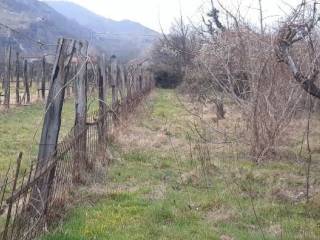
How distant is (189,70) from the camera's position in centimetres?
2428

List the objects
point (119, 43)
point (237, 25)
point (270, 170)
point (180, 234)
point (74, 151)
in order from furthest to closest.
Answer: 1. point (119, 43)
2. point (237, 25)
3. point (270, 170)
4. point (74, 151)
5. point (180, 234)

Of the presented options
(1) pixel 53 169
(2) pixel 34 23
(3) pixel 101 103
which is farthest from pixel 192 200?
(2) pixel 34 23

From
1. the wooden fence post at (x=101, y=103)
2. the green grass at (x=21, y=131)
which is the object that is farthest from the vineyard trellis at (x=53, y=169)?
the wooden fence post at (x=101, y=103)

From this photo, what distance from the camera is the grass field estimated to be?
20.8ft

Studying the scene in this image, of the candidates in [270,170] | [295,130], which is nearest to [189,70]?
[295,130]

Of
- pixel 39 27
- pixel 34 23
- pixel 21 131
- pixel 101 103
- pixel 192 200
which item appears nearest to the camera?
pixel 192 200

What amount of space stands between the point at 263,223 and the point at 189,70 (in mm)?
17693

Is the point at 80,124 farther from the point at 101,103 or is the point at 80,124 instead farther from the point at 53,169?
the point at 101,103

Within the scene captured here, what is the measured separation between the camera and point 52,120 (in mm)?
6082

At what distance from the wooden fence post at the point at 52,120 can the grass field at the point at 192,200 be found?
429 mm

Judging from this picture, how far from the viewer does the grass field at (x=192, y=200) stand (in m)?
6.34

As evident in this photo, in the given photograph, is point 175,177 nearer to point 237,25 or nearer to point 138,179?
point 138,179

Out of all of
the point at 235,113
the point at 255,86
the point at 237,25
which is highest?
the point at 237,25

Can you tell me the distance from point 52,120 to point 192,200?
98.8 inches
